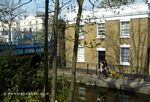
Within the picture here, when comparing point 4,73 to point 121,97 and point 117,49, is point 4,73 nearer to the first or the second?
point 121,97

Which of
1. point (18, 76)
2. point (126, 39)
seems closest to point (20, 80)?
point (18, 76)

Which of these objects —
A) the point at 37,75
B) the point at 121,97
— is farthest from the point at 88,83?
the point at 37,75

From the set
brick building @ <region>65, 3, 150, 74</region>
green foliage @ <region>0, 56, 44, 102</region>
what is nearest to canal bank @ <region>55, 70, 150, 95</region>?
brick building @ <region>65, 3, 150, 74</region>

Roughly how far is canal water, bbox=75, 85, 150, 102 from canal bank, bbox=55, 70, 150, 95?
0.36 metres

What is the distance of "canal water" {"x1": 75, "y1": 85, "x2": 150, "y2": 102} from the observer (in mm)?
22189

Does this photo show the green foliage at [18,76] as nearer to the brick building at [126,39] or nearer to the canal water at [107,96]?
the canal water at [107,96]

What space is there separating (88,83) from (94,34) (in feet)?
26.9

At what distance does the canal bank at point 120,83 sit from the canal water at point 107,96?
14.3 inches

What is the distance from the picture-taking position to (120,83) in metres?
25.3

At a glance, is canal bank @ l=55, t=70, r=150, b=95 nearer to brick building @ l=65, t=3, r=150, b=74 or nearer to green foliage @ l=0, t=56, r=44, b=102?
brick building @ l=65, t=3, r=150, b=74

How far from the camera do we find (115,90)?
2508 cm

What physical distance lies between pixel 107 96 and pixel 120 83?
224 centimetres

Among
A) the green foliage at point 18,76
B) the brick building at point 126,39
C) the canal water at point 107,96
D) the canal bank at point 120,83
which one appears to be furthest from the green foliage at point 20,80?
the brick building at point 126,39

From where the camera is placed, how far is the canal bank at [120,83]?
76.5 ft
